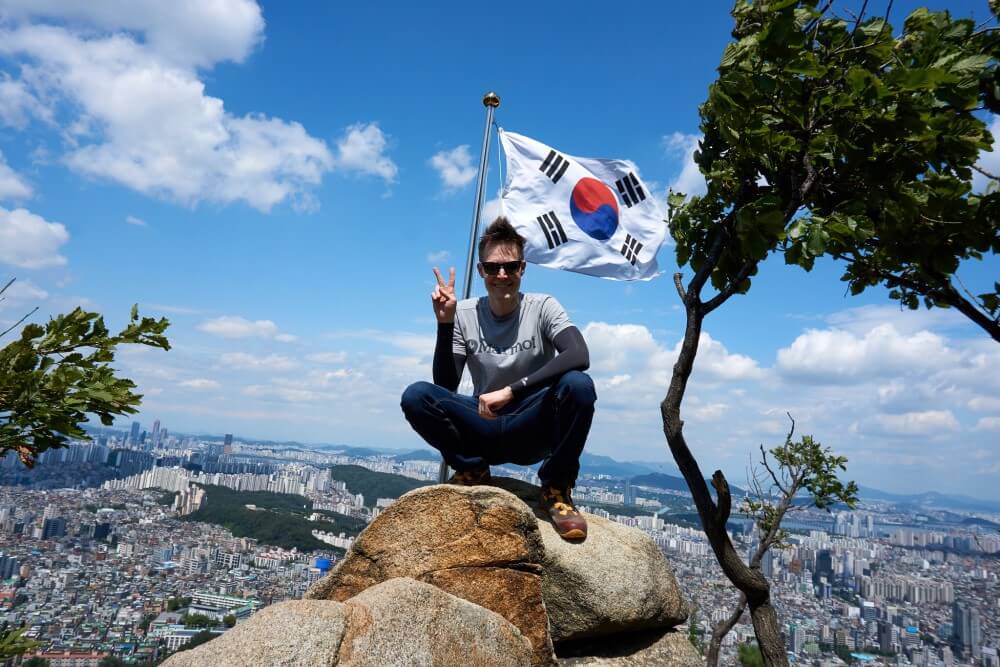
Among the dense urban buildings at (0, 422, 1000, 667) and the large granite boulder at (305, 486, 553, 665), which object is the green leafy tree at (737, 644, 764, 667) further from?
the large granite boulder at (305, 486, 553, 665)

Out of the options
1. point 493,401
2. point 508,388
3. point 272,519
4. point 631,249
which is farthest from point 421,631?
point 272,519

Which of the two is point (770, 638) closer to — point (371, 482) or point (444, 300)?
point (444, 300)

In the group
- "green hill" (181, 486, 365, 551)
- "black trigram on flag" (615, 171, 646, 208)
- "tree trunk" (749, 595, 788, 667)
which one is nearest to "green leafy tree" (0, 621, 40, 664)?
"tree trunk" (749, 595, 788, 667)

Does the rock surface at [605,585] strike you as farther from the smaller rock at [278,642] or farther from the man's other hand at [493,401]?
the smaller rock at [278,642]

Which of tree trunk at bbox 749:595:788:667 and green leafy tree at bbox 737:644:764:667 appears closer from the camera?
tree trunk at bbox 749:595:788:667

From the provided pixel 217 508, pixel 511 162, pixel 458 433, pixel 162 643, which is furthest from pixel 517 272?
pixel 217 508
